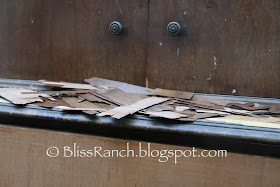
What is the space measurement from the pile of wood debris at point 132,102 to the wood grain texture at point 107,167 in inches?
4.0

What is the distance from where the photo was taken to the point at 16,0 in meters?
1.32

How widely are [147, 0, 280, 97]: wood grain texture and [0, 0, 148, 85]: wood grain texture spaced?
0.26 ft

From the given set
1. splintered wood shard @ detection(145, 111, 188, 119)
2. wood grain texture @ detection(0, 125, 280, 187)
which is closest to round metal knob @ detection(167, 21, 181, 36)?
splintered wood shard @ detection(145, 111, 188, 119)

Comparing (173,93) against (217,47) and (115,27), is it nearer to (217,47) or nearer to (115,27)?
(217,47)

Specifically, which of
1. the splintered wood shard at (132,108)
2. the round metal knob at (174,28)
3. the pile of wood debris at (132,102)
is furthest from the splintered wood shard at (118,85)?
the round metal knob at (174,28)

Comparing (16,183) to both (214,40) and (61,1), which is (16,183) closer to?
(61,1)

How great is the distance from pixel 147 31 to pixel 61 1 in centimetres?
46

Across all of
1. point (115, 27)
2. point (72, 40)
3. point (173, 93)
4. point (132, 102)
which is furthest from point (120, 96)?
point (72, 40)

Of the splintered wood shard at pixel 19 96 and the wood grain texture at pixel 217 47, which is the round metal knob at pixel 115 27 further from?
the splintered wood shard at pixel 19 96

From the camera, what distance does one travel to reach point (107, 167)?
0.87 metres

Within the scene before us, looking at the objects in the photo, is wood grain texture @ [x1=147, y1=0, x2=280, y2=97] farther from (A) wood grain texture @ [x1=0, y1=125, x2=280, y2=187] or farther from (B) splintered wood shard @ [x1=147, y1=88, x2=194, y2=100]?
(A) wood grain texture @ [x1=0, y1=125, x2=280, y2=187]

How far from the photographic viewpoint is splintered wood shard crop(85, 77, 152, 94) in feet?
3.71

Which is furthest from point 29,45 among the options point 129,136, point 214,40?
point 214,40

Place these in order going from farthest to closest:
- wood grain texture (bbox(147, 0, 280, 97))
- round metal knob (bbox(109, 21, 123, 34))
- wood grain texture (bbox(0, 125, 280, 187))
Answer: round metal knob (bbox(109, 21, 123, 34)), wood grain texture (bbox(147, 0, 280, 97)), wood grain texture (bbox(0, 125, 280, 187))
